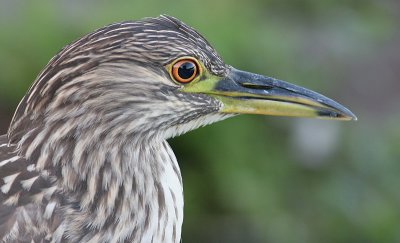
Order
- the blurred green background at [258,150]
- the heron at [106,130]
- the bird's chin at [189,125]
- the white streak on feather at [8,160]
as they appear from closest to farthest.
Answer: the heron at [106,130] → the white streak on feather at [8,160] → the bird's chin at [189,125] → the blurred green background at [258,150]

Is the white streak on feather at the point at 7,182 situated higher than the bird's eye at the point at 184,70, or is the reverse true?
the bird's eye at the point at 184,70

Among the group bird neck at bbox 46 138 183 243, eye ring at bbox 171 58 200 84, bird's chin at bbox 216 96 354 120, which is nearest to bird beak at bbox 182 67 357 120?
bird's chin at bbox 216 96 354 120

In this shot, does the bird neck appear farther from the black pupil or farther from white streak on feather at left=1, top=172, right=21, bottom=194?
the black pupil

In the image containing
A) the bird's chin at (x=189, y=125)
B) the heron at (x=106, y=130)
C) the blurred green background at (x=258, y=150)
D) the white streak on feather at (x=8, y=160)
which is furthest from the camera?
the blurred green background at (x=258, y=150)

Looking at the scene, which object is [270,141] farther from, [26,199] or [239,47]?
[26,199]

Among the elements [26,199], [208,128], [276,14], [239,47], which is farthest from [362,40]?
[26,199]

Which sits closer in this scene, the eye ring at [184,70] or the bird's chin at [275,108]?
the eye ring at [184,70]

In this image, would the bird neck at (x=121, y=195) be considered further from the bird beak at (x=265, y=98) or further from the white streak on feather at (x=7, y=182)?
the bird beak at (x=265, y=98)

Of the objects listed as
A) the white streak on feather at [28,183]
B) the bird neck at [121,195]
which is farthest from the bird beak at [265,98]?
the white streak on feather at [28,183]
